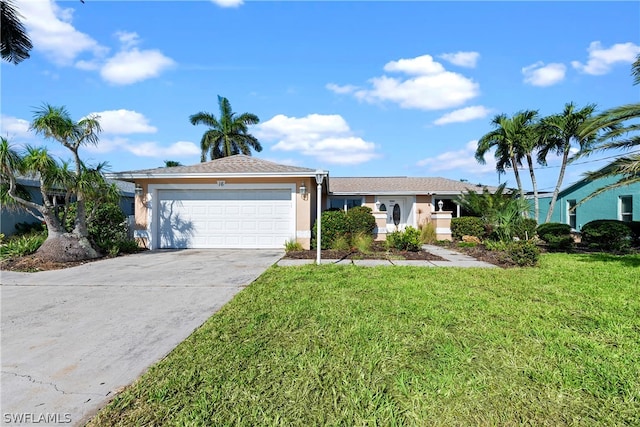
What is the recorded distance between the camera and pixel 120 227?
12250mm

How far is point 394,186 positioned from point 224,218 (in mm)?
10519

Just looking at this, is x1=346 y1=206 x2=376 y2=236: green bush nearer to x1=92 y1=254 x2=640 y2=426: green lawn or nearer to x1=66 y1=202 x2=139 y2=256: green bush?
x1=92 y1=254 x2=640 y2=426: green lawn

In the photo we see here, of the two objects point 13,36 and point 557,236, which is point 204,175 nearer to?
point 13,36

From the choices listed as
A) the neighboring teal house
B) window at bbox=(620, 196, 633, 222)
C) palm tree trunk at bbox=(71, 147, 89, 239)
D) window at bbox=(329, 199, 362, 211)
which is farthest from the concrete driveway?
window at bbox=(620, 196, 633, 222)

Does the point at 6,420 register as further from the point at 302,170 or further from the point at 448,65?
the point at 448,65

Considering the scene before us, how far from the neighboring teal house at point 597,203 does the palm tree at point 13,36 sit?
67.2 feet

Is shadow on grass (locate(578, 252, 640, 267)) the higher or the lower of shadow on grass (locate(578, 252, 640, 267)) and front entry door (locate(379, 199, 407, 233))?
the lower

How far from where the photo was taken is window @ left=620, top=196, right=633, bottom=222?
14.8m

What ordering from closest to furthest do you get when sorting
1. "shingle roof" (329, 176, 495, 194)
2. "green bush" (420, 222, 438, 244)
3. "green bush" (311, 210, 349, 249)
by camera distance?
"green bush" (311, 210, 349, 249), "green bush" (420, 222, 438, 244), "shingle roof" (329, 176, 495, 194)

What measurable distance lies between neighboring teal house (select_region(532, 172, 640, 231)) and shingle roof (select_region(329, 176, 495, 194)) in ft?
13.0

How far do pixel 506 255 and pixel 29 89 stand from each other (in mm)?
15398

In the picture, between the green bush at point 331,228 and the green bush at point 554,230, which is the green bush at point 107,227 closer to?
the green bush at point 331,228

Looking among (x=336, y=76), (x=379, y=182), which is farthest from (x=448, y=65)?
(x=379, y=182)

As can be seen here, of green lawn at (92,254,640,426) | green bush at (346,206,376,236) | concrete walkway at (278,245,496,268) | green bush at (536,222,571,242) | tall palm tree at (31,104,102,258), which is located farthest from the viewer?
green bush at (536,222,571,242)
